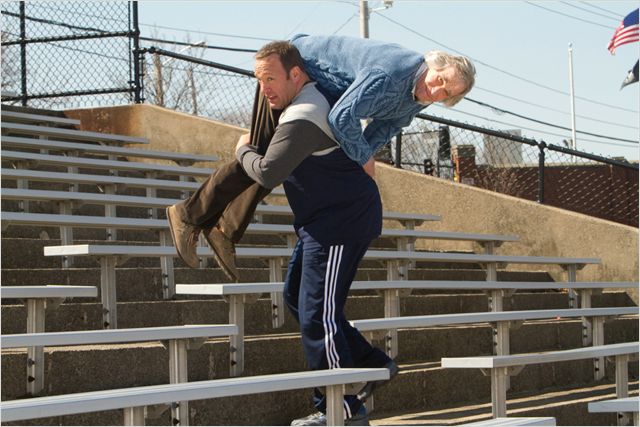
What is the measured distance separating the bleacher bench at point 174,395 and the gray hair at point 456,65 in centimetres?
94

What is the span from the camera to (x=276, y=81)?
11.9ft

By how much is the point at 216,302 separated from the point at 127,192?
2.68 m

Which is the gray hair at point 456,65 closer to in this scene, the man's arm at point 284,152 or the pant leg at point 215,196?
the man's arm at point 284,152

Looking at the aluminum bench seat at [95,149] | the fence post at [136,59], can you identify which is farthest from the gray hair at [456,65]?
the fence post at [136,59]

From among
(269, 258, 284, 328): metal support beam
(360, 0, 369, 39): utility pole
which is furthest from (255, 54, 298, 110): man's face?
(360, 0, 369, 39): utility pole

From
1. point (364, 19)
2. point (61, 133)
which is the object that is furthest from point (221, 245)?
point (364, 19)

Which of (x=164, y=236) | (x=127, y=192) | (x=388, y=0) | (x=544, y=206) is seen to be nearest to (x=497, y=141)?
(x=544, y=206)

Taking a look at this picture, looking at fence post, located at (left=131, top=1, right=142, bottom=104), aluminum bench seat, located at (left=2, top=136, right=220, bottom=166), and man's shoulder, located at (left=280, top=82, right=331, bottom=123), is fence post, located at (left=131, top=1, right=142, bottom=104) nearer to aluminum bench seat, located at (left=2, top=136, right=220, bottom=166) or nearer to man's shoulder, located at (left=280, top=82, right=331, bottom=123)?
aluminum bench seat, located at (left=2, top=136, right=220, bottom=166)

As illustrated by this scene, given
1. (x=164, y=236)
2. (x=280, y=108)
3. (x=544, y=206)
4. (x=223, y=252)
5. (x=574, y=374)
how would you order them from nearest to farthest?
(x=280, y=108)
(x=223, y=252)
(x=164, y=236)
(x=574, y=374)
(x=544, y=206)

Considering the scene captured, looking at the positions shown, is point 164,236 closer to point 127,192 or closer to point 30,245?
point 30,245

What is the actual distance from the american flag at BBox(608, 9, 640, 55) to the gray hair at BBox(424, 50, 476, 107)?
1094 cm

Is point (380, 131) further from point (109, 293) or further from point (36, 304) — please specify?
point (109, 293)

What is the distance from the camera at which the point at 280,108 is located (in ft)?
12.1

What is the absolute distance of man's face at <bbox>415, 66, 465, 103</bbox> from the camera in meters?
3.54
